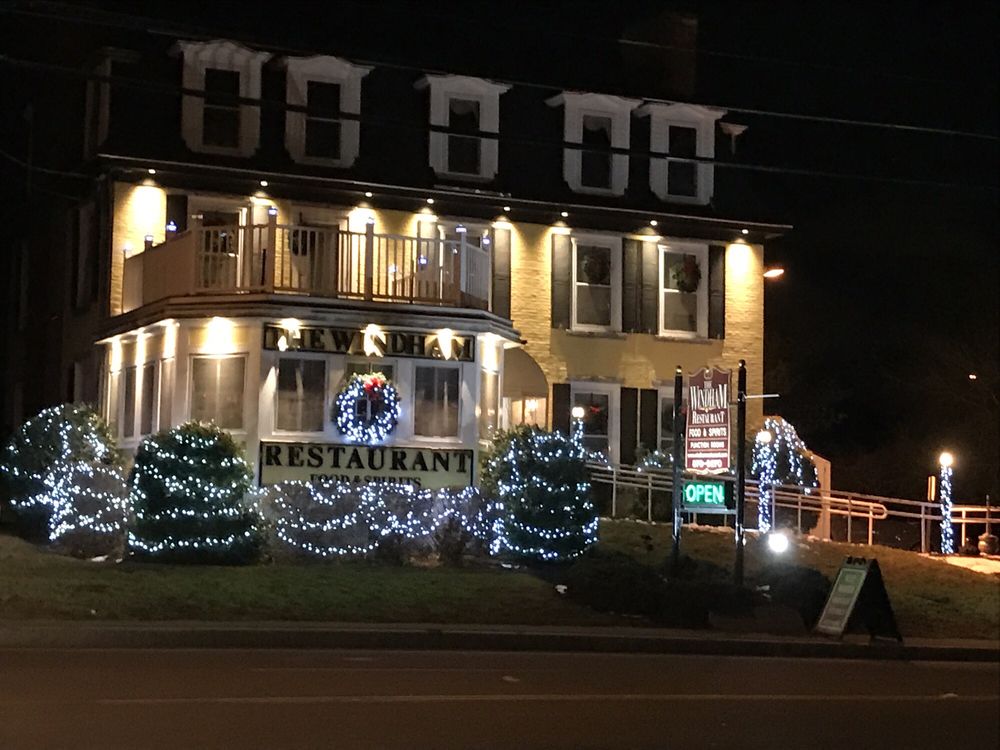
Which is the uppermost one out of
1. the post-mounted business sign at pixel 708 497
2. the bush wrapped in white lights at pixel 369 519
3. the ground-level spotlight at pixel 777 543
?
the post-mounted business sign at pixel 708 497

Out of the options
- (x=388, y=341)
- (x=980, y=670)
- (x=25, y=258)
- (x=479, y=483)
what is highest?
(x=25, y=258)

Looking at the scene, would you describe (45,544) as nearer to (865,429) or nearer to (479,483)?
(479,483)

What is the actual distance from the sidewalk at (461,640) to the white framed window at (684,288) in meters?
12.9

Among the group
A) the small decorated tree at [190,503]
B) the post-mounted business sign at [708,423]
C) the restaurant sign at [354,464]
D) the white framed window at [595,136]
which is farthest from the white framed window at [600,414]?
the small decorated tree at [190,503]

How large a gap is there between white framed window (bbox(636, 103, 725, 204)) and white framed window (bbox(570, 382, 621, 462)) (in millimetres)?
4576

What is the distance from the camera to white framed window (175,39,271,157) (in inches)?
1088

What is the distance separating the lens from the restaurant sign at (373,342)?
23500 mm

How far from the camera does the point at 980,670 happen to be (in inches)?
686

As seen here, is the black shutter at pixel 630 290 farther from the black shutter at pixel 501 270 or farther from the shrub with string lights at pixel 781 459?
the shrub with string lights at pixel 781 459

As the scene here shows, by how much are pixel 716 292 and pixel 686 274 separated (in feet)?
2.62

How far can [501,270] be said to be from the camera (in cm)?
2972

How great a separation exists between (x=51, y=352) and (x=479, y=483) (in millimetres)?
12540

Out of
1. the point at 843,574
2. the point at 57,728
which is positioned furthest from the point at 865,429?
the point at 57,728

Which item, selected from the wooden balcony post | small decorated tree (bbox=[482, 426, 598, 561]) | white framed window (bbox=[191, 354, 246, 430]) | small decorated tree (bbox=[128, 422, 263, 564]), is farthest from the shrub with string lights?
small decorated tree (bbox=[128, 422, 263, 564])
